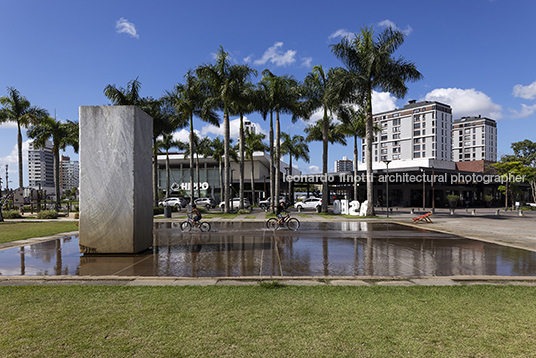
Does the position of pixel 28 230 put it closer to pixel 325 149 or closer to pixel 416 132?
pixel 325 149

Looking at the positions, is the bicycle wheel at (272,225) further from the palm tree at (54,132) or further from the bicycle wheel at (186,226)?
the palm tree at (54,132)

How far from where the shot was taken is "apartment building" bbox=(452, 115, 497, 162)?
143 metres

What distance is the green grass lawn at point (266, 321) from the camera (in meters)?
4.06

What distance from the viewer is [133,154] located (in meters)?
11.2

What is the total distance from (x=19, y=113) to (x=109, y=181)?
121 feet

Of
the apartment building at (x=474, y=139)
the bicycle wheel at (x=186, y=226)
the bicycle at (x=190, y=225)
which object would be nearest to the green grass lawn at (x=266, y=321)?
the bicycle at (x=190, y=225)

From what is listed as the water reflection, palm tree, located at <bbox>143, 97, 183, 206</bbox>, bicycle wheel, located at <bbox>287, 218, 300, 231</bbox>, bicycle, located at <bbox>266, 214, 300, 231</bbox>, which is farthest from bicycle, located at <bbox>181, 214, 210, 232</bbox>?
palm tree, located at <bbox>143, 97, 183, 206</bbox>

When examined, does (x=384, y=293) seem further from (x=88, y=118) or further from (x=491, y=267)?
(x=88, y=118)

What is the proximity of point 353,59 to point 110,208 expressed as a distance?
25219 mm

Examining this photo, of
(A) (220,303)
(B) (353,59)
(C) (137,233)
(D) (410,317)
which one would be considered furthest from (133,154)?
(B) (353,59)

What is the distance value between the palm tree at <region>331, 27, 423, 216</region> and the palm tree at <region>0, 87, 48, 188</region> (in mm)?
35072

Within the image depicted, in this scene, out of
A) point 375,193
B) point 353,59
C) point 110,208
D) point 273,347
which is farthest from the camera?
point 375,193

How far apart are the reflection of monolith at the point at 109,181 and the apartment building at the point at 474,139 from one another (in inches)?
6411

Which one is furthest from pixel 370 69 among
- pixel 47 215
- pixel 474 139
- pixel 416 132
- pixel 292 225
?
pixel 474 139
